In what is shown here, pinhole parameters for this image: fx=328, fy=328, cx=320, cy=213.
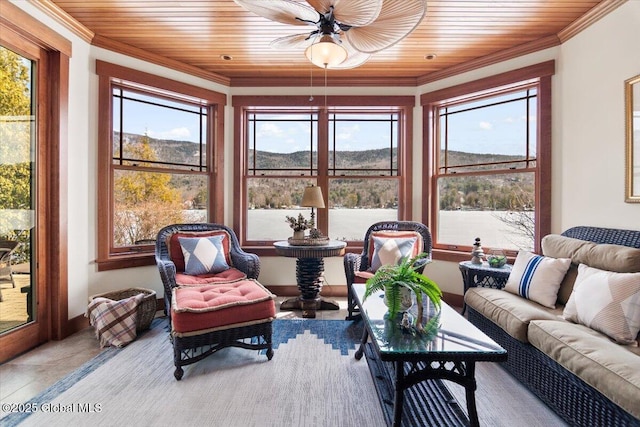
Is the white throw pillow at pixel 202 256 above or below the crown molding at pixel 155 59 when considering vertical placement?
below

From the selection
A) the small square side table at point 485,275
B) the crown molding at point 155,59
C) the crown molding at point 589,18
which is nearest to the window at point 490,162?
the crown molding at point 589,18

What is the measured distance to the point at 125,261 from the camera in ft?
11.3

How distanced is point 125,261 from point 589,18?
491cm

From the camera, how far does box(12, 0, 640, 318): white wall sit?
2596mm

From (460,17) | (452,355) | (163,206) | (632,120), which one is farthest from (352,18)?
(163,206)

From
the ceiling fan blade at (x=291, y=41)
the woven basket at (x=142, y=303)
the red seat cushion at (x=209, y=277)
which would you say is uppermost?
the ceiling fan blade at (x=291, y=41)

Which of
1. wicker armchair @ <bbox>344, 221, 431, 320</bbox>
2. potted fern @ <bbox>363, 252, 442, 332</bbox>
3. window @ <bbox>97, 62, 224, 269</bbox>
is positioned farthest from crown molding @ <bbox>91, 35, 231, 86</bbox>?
potted fern @ <bbox>363, 252, 442, 332</bbox>

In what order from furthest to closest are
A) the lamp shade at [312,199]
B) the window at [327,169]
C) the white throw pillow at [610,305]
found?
the window at [327,169] → the lamp shade at [312,199] → the white throw pillow at [610,305]

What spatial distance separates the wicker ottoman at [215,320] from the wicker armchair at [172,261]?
0.78 feet

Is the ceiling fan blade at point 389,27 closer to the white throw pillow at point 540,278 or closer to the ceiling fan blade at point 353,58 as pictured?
the ceiling fan blade at point 353,58

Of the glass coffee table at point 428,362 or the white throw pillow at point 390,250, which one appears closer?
the glass coffee table at point 428,362

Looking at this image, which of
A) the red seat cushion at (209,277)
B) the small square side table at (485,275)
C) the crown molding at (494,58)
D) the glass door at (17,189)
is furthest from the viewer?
the crown molding at (494,58)

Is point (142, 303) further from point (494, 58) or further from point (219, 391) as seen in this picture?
point (494, 58)

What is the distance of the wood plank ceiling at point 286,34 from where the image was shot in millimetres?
2758
